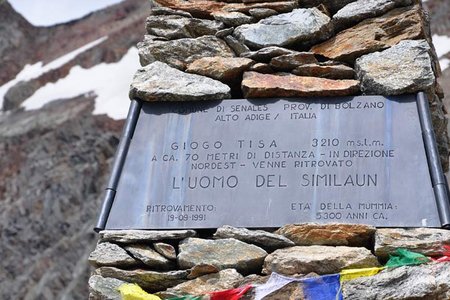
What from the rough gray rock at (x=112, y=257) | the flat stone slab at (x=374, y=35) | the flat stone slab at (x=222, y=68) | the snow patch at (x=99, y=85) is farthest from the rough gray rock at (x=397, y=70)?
the snow patch at (x=99, y=85)

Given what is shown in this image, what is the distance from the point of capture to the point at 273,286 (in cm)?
571

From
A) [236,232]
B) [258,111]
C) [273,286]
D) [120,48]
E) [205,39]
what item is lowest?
[273,286]

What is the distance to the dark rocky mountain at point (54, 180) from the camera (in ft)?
107

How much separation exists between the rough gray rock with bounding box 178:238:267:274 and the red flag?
0.21 metres

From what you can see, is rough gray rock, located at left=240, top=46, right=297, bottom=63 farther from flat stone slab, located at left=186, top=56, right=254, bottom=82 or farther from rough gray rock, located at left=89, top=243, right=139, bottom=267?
rough gray rock, located at left=89, top=243, right=139, bottom=267

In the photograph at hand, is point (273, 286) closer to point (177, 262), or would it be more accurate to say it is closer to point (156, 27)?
point (177, 262)

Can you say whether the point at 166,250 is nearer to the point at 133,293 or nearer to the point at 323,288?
the point at 133,293

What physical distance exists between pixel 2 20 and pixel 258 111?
5380 cm

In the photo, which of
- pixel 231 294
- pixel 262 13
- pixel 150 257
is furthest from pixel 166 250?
pixel 262 13

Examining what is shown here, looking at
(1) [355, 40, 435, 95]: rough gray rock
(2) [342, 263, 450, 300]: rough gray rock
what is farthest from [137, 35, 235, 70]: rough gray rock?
(2) [342, 263, 450, 300]: rough gray rock

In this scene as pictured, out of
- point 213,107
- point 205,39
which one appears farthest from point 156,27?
point 213,107

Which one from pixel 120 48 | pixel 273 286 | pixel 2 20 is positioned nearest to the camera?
pixel 273 286

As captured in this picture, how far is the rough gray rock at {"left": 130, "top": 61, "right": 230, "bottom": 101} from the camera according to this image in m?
6.76

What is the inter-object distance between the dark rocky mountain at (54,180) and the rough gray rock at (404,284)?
2500 centimetres
